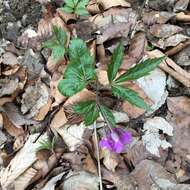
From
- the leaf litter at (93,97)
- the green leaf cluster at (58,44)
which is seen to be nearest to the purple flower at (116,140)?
the leaf litter at (93,97)

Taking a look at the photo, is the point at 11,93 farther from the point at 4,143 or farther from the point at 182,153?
the point at 182,153

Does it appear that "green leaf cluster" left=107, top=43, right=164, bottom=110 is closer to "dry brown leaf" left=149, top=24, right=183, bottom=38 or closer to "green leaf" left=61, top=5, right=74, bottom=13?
"dry brown leaf" left=149, top=24, right=183, bottom=38

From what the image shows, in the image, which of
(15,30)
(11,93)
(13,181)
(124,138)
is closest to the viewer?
(124,138)

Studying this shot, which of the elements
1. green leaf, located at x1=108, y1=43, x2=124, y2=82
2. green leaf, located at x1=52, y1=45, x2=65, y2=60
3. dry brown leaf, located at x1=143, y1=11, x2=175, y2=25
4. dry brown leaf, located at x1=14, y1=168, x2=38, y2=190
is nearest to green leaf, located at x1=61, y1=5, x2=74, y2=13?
green leaf, located at x1=52, y1=45, x2=65, y2=60

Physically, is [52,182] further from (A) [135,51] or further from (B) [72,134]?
(A) [135,51]

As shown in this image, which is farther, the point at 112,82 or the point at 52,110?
the point at 52,110

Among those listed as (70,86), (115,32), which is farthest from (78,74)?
(115,32)

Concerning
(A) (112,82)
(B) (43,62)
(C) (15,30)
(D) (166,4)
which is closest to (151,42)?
(D) (166,4)
